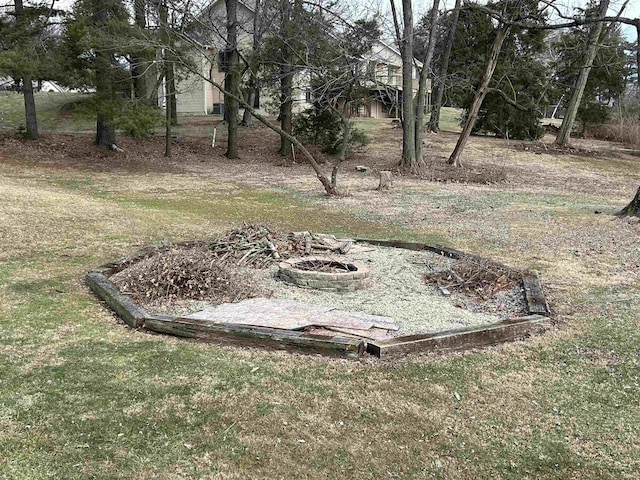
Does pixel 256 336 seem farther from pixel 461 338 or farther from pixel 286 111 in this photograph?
pixel 286 111

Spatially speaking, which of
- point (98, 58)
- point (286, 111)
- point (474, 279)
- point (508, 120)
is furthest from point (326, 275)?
point (508, 120)

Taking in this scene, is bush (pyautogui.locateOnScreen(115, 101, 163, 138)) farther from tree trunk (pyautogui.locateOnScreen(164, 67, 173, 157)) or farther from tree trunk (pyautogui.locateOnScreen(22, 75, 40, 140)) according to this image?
tree trunk (pyautogui.locateOnScreen(22, 75, 40, 140))

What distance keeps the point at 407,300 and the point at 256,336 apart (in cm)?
165

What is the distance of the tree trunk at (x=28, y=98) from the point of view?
16.2 m

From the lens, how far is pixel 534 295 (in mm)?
5105

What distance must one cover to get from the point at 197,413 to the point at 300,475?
0.78 m

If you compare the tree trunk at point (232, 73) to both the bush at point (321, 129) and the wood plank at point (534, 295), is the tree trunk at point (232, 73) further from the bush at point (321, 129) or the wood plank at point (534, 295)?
the wood plank at point (534, 295)

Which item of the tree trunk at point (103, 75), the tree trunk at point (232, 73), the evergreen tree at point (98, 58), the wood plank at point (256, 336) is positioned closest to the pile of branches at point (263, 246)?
the wood plank at point (256, 336)

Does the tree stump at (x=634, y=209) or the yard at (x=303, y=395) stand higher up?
the tree stump at (x=634, y=209)

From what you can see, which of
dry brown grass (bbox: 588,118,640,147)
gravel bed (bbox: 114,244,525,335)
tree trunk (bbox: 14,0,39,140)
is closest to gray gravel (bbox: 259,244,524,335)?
gravel bed (bbox: 114,244,525,335)

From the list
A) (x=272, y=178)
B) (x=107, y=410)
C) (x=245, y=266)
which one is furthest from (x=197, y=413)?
(x=272, y=178)

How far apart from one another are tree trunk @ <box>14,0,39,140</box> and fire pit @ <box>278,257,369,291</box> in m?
12.6

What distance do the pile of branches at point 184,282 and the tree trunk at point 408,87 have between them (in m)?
12.6

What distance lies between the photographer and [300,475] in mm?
2566
